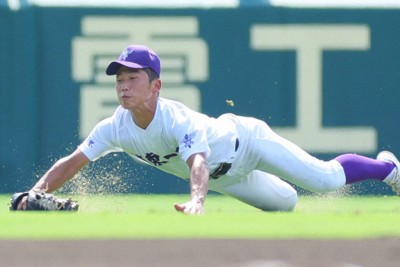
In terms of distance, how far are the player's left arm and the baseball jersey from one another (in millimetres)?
45

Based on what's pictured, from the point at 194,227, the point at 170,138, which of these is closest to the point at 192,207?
the point at 170,138

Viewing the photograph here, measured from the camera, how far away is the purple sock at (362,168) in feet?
23.3

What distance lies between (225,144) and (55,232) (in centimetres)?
288

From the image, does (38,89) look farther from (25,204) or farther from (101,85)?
(25,204)

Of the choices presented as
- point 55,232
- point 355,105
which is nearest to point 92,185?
point 355,105

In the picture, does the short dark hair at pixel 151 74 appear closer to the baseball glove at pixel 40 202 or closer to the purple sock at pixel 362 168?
the baseball glove at pixel 40 202

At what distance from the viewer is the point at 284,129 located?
9773 mm

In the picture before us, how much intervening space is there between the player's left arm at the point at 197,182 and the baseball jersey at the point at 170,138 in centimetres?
5

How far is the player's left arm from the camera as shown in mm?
5594
